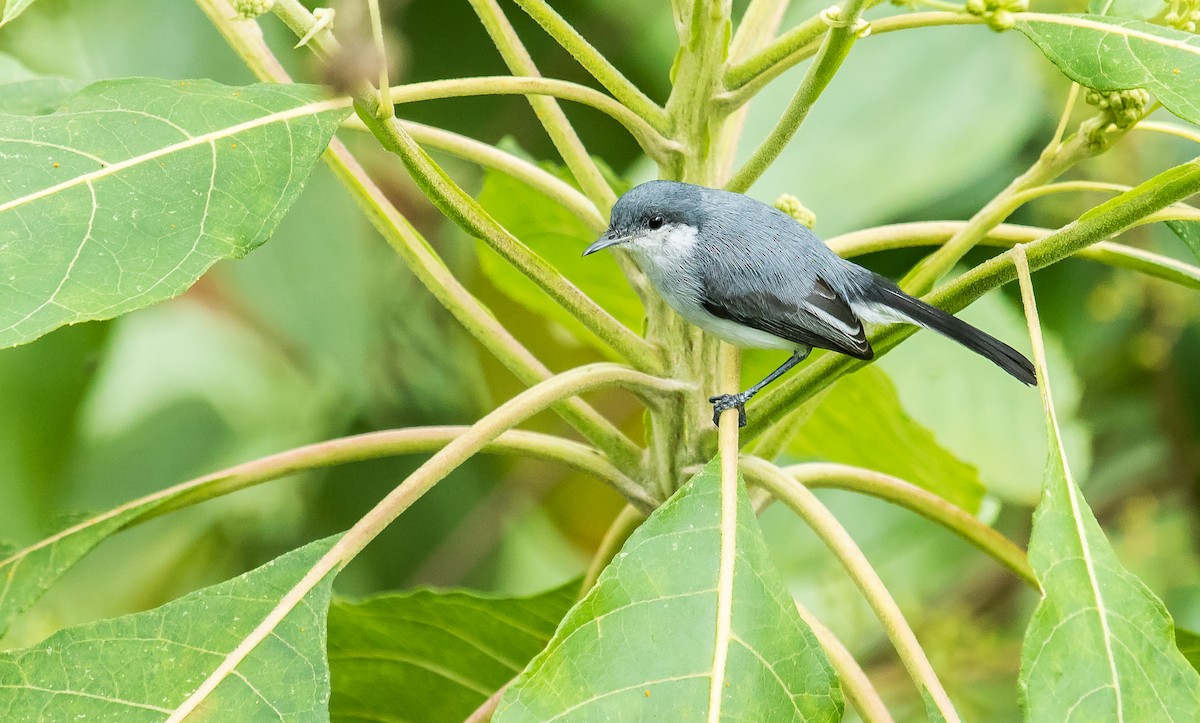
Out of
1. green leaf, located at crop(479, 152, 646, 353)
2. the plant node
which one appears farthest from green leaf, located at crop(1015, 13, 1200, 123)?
green leaf, located at crop(479, 152, 646, 353)

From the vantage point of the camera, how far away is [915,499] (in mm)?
1514

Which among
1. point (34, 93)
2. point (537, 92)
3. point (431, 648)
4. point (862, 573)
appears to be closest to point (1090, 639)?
point (862, 573)

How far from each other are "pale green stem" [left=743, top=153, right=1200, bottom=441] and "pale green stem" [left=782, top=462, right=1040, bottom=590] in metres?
0.25

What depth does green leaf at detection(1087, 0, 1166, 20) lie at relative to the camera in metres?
1.37

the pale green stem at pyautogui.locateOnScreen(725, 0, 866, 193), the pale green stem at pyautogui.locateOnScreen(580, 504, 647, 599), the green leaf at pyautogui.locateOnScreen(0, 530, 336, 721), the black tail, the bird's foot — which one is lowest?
the green leaf at pyautogui.locateOnScreen(0, 530, 336, 721)

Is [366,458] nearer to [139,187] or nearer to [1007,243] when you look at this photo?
[139,187]

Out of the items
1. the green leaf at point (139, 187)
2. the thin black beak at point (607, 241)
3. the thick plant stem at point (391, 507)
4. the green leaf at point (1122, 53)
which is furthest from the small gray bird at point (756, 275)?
the green leaf at point (139, 187)

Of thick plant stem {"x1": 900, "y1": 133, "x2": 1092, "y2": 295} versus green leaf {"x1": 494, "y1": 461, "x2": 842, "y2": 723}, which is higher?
thick plant stem {"x1": 900, "y1": 133, "x2": 1092, "y2": 295}

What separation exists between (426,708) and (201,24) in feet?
5.03

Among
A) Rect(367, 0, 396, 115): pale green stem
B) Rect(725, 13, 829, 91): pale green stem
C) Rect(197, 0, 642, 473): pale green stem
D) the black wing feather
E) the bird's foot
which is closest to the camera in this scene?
Rect(367, 0, 396, 115): pale green stem

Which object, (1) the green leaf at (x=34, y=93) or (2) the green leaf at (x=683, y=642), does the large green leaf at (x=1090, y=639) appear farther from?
(1) the green leaf at (x=34, y=93)

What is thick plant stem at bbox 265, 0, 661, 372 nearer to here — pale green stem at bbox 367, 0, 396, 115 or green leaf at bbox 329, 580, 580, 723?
pale green stem at bbox 367, 0, 396, 115

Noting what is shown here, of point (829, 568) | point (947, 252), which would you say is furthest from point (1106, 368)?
point (947, 252)

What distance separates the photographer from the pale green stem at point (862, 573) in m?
1.12
